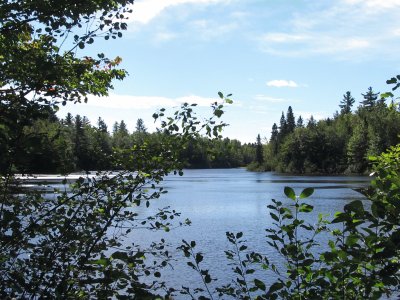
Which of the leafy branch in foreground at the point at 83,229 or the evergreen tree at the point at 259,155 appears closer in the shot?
the leafy branch in foreground at the point at 83,229

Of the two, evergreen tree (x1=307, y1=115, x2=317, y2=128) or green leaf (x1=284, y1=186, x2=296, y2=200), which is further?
evergreen tree (x1=307, y1=115, x2=317, y2=128)

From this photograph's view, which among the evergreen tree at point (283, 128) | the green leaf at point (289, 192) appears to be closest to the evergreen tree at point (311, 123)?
the evergreen tree at point (283, 128)

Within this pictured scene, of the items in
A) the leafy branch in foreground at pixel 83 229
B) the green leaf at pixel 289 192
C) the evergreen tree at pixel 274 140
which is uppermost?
the evergreen tree at pixel 274 140

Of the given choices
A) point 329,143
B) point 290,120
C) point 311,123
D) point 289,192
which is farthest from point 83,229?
point 290,120

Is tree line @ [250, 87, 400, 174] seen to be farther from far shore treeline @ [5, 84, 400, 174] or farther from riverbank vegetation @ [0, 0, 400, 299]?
riverbank vegetation @ [0, 0, 400, 299]

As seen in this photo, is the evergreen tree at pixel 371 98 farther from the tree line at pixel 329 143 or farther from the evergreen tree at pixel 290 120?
the evergreen tree at pixel 290 120

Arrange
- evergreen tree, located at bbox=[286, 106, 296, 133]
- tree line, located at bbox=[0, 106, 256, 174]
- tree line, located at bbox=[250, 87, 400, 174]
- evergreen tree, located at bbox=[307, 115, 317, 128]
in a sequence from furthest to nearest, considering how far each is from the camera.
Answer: evergreen tree, located at bbox=[286, 106, 296, 133] → evergreen tree, located at bbox=[307, 115, 317, 128] → tree line, located at bbox=[250, 87, 400, 174] → tree line, located at bbox=[0, 106, 256, 174]

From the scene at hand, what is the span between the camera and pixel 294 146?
11162cm

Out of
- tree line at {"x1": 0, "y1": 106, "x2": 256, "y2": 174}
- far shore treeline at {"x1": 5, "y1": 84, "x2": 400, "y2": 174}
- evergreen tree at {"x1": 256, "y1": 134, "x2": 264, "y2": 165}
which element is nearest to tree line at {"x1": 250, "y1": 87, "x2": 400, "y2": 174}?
far shore treeline at {"x1": 5, "y1": 84, "x2": 400, "y2": 174}

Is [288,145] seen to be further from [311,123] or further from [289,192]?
[289,192]

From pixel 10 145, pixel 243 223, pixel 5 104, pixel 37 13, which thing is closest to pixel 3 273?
pixel 10 145

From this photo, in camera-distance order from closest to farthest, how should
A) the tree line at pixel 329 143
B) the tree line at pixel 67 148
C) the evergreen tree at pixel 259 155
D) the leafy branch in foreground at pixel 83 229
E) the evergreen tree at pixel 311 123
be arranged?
the tree line at pixel 67 148 → the leafy branch in foreground at pixel 83 229 → the tree line at pixel 329 143 → the evergreen tree at pixel 311 123 → the evergreen tree at pixel 259 155

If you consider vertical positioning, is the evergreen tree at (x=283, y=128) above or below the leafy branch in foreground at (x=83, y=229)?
above

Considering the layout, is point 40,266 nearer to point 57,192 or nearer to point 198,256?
point 57,192
